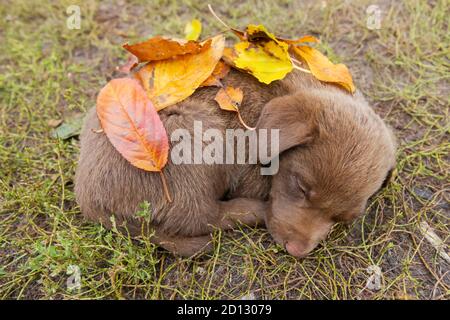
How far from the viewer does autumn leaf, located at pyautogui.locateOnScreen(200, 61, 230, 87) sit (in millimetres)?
3395

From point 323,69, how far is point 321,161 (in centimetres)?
91

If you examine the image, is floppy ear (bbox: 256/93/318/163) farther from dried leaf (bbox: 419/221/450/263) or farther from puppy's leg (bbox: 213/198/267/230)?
dried leaf (bbox: 419/221/450/263)

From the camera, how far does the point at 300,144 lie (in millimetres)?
3141

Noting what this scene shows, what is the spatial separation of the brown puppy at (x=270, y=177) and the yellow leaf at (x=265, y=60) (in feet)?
0.36

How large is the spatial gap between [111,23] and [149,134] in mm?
2784

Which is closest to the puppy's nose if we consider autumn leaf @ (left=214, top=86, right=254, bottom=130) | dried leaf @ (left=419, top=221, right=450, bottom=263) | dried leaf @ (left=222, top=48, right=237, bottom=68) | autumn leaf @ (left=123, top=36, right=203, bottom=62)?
autumn leaf @ (left=214, top=86, right=254, bottom=130)

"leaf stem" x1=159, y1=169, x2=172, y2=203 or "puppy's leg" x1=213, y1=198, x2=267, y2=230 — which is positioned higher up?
"leaf stem" x1=159, y1=169, x2=172, y2=203

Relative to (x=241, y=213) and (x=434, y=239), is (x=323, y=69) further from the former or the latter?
(x=434, y=239)

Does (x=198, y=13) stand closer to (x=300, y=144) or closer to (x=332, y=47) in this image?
(x=332, y=47)

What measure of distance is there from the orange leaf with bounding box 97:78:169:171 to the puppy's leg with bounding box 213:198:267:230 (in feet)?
2.15

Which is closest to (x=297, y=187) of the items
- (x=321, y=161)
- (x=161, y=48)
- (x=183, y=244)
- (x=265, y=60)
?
(x=321, y=161)

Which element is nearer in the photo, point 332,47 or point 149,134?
point 149,134

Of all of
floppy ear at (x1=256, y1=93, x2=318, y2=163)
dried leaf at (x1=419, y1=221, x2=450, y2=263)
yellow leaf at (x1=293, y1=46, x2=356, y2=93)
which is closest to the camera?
floppy ear at (x1=256, y1=93, x2=318, y2=163)

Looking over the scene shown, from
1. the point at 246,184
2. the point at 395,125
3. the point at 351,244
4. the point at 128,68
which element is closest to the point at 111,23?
the point at 128,68
